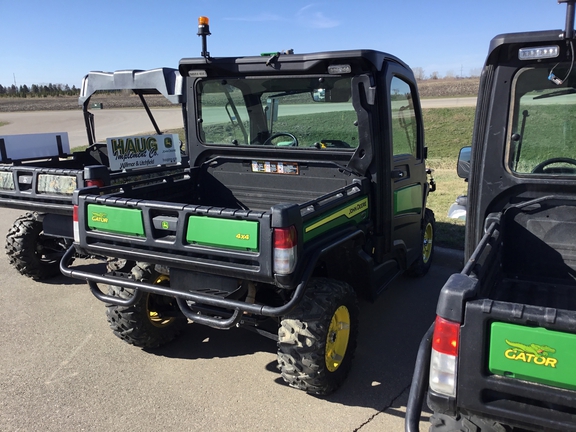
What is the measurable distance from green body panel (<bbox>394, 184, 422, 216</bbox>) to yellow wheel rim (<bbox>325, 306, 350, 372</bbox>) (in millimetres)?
1255

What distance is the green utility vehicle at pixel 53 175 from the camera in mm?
4832

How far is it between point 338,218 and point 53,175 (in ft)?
9.93

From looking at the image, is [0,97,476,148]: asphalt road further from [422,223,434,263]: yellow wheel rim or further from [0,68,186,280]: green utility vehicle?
[422,223,434,263]: yellow wheel rim

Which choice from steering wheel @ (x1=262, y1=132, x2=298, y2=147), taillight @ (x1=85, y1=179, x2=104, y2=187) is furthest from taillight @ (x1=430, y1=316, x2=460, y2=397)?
taillight @ (x1=85, y1=179, x2=104, y2=187)

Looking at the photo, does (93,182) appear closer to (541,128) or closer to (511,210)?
(511,210)

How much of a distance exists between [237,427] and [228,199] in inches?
87.7

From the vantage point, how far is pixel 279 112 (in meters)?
4.49

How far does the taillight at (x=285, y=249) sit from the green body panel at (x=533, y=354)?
50.0 inches

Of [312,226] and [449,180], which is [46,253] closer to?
[312,226]

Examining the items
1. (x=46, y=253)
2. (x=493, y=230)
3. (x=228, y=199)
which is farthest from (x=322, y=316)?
(x=46, y=253)

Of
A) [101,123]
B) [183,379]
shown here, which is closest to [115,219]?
[183,379]

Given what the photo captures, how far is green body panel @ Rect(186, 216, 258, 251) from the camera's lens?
2.93m

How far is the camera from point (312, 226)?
3156 mm

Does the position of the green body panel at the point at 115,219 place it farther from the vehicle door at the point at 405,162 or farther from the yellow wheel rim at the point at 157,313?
the vehicle door at the point at 405,162
